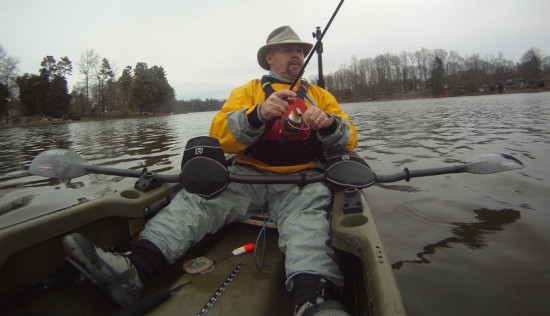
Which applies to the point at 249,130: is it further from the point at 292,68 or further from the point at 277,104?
the point at 292,68

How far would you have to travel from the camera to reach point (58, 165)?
3.05 metres

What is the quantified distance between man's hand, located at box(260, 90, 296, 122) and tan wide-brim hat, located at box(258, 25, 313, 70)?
84 cm

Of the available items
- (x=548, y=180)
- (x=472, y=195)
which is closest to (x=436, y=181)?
(x=472, y=195)

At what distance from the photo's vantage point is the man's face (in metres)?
2.97

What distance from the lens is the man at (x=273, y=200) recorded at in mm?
1658

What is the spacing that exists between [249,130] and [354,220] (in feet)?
3.35

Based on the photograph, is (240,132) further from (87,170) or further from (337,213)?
(87,170)

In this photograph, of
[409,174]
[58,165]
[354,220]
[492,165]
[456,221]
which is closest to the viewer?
[354,220]

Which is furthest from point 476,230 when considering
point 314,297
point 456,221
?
point 314,297

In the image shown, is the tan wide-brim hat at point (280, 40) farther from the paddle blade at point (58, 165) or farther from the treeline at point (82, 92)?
the treeline at point (82, 92)

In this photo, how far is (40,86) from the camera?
132ft

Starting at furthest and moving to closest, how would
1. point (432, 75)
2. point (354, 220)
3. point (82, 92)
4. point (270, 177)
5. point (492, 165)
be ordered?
point (432, 75)
point (82, 92)
point (492, 165)
point (270, 177)
point (354, 220)

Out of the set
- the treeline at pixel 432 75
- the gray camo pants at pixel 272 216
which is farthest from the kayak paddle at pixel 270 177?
the treeline at pixel 432 75

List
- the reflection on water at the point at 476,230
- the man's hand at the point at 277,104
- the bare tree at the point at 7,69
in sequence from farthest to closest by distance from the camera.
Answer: the bare tree at the point at 7,69, the reflection on water at the point at 476,230, the man's hand at the point at 277,104
